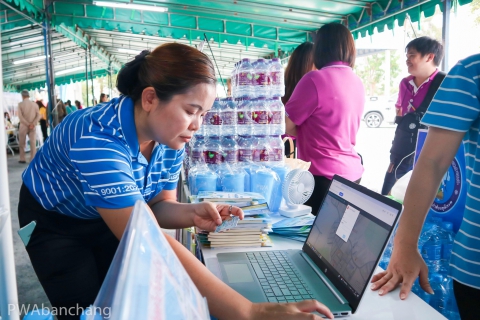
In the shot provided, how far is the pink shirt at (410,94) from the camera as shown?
2945 mm

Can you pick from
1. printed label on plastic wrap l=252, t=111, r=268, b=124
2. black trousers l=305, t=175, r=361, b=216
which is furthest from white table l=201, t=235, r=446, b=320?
printed label on plastic wrap l=252, t=111, r=268, b=124

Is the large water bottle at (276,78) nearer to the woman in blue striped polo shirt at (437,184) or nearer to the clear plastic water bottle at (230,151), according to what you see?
the clear plastic water bottle at (230,151)

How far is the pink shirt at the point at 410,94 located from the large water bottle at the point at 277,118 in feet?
4.80

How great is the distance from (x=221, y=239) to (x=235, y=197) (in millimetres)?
236

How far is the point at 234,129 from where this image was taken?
215 cm

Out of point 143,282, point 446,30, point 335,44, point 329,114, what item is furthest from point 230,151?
point 446,30

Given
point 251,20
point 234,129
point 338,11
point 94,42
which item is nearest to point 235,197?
point 234,129

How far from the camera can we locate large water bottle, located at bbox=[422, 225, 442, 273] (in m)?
1.10

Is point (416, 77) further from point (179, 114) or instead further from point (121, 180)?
point (121, 180)

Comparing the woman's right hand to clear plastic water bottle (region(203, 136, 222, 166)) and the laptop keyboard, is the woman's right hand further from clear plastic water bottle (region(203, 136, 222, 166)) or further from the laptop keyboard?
clear plastic water bottle (region(203, 136, 222, 166))

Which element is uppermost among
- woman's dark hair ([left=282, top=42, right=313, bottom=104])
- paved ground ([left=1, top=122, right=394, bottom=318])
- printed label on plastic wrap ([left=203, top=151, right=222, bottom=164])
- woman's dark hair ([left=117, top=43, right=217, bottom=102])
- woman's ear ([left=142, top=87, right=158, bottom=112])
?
woman's dark hair ([left=282, top=42, right=313, bottom=104])

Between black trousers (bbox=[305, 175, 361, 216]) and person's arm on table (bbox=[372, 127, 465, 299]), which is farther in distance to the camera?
black trousers (bbox=[305, 175, 361, 216])

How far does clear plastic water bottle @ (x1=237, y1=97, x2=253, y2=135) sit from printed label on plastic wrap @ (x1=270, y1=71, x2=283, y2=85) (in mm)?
194

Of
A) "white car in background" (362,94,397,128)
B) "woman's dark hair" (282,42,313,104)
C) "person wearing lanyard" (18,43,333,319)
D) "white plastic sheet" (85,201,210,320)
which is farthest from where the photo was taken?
"white car in background" (362,94,397,128)
